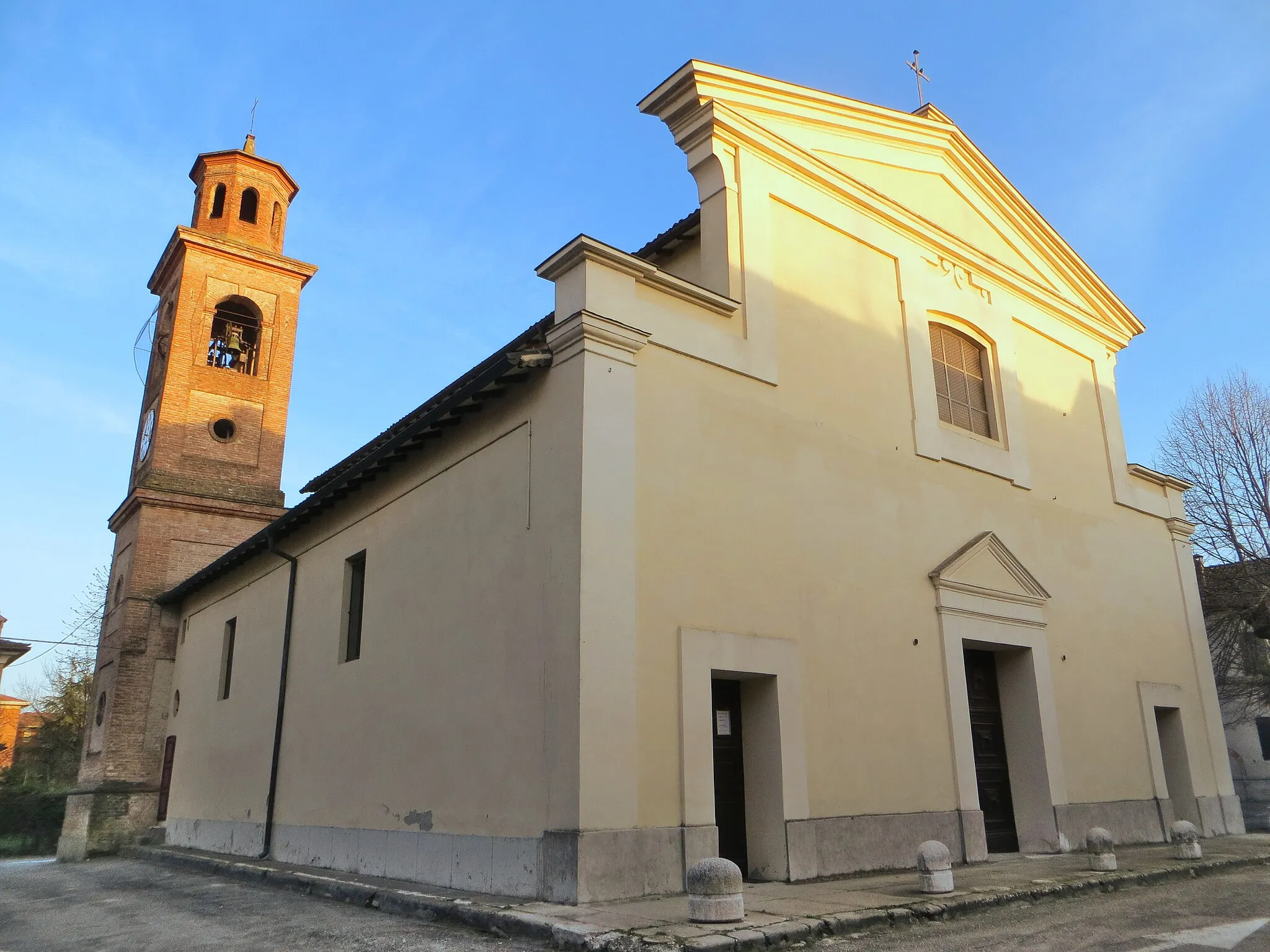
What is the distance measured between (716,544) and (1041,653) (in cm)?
589

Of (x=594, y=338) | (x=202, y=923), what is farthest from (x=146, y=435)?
(x=594, y=338)

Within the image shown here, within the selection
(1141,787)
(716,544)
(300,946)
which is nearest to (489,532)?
(716,544)

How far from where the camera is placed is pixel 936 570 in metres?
11.1

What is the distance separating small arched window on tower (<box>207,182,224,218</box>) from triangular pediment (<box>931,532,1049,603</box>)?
65.0 ft

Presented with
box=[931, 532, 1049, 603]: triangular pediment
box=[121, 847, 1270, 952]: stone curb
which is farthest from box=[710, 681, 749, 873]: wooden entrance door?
box=[931, 532, 1049, 603]: triangular pediment

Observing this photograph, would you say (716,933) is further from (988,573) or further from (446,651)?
(988,573)

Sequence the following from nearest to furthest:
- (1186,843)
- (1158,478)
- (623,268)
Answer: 1. (623,268)
2. (1186,843)
3. (1158,478)

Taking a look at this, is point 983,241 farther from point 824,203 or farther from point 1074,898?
point 1074,898

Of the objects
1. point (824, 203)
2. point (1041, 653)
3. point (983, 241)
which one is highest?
point (983, 241)

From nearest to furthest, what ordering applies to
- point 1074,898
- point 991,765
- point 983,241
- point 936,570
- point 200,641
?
1. point 1074,898
2. point 936,570
3. point 991,765
4. point 983,241
5. point 200,641

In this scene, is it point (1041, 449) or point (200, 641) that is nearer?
point (1041, 449)

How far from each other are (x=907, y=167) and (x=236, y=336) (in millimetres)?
16249

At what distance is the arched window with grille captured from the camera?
1271cm

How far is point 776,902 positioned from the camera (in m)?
7.16
